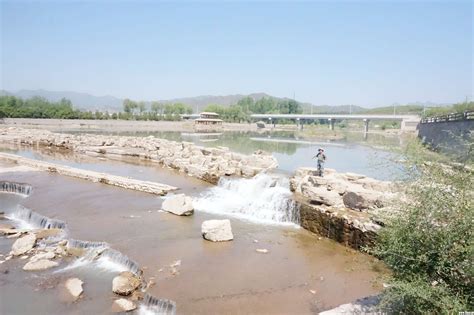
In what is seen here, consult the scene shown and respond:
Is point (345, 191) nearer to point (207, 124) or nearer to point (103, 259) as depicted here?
point (103, 259)

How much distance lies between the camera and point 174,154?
29750 mm

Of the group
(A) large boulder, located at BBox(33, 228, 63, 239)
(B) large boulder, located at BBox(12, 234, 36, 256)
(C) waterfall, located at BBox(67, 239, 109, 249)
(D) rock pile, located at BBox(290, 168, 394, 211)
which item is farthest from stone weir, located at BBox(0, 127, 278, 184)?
(B) large boulder, located at BBox(12, 234, 36, 256)

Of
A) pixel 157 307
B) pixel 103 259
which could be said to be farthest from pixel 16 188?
pixel 157 307

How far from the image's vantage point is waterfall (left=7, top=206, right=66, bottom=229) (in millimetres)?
13448

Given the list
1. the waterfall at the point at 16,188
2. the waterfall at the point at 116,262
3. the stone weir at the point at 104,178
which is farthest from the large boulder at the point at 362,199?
the waterfall at the point at 16,188

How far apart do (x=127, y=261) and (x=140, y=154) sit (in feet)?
75.5

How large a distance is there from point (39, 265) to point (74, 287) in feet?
6.57

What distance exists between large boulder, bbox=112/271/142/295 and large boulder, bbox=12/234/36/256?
4176mm

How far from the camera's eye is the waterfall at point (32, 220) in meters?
13.4

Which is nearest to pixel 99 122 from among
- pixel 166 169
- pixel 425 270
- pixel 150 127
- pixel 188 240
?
pixel 150 127

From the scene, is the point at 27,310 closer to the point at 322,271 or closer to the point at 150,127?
the point at 322,271

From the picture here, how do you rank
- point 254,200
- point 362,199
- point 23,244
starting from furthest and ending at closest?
point 254,200 < point 362,199 < point 23,244

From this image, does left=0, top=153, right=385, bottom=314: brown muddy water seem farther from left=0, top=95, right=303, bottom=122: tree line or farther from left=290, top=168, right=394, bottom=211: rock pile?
left=0, top=95, right=303, bottom=122: tree line

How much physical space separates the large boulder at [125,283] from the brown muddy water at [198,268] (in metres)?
0.25
